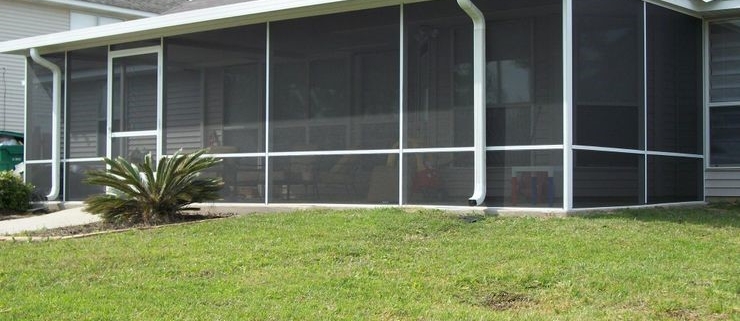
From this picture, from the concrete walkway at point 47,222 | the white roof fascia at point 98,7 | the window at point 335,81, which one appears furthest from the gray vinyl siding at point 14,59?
the window at point 335,81

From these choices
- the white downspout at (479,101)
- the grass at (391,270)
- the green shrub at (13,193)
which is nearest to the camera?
the grass at (391,270)

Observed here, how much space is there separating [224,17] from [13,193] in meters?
4.91

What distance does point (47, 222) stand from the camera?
11.2 m

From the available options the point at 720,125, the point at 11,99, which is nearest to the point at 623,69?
the point at 720,125

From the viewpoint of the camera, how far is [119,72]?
13.2 m

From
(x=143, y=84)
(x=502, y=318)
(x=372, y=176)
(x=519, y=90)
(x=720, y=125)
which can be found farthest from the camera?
(x=143, y=84)

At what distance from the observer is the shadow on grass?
895 centimetres

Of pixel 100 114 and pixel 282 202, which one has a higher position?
pixel 100 114

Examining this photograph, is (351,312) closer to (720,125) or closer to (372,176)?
(372,176)

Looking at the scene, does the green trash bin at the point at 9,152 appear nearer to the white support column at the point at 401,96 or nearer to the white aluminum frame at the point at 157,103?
the white aluminum frame at the point at 157,103

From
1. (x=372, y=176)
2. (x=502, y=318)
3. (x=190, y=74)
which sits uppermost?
(x=190, y=74)

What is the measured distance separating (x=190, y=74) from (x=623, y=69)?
645cm

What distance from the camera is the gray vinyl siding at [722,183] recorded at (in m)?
11.9

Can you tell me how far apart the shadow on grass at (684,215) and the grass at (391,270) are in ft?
0.14
